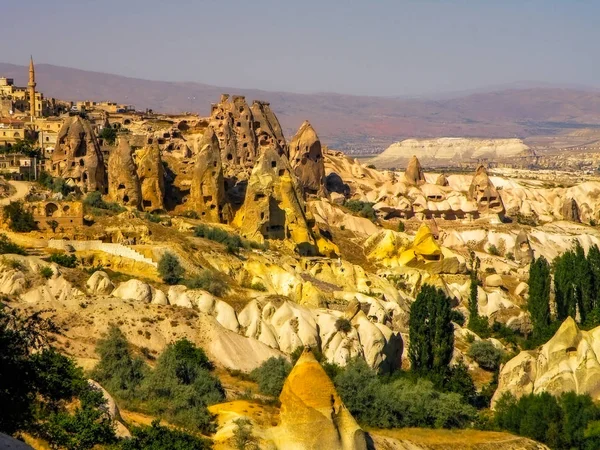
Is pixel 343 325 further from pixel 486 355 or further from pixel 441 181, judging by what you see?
pixel 441 181

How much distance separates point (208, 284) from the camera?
43.7 metres

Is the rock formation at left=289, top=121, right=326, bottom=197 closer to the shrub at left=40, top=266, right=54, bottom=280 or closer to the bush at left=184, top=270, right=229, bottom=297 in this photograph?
the bush at left=184, top=270, right=229, bottom=297

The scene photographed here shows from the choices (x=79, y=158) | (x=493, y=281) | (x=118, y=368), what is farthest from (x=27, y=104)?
(x=118, y=368)

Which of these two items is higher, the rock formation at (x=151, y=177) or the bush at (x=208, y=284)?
the rock formation at (x=151, y=177)

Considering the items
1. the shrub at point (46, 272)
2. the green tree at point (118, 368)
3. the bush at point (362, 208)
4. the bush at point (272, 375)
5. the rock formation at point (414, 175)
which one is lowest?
the bush at point (362, 208)

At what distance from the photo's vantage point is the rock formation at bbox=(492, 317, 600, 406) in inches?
1460

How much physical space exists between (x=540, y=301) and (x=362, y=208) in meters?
26.9

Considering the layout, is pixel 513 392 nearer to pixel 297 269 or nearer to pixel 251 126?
pixel 297 269

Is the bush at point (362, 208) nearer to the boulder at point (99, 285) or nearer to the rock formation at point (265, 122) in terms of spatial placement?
the rock formation at point (265, 122)

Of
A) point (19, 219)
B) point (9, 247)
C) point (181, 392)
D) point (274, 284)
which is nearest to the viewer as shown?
point (181, 392)

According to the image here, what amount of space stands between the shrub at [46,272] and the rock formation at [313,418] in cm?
1420

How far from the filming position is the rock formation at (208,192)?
2319 inches

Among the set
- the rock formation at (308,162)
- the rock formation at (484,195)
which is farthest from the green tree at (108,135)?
the rock formation at (484,195)

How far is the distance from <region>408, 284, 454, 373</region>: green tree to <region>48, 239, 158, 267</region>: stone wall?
880cm
